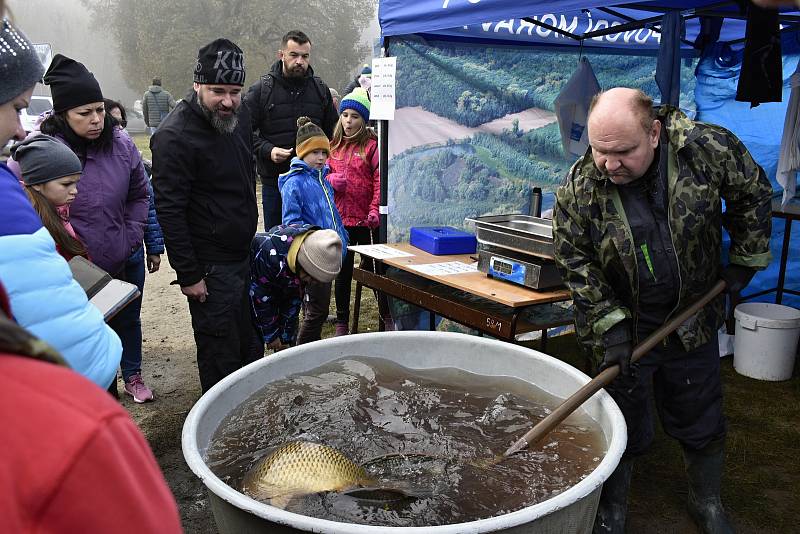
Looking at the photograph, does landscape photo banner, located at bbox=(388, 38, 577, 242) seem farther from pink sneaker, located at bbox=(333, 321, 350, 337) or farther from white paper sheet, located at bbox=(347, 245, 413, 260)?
pink sneaker, located at bbox=(333, 321, 350, 337)

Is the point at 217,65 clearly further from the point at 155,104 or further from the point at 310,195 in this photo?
the point at 155,104

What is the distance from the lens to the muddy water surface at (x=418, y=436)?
5.71 ft

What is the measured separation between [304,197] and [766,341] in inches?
136

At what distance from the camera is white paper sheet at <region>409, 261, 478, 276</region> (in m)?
3.81

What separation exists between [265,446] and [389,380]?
2.16ft

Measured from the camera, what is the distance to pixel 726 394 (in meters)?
4.26

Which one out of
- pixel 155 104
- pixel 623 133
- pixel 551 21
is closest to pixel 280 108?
pixel 551 21

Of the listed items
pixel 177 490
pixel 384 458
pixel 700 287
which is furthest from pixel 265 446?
pixel 700 287

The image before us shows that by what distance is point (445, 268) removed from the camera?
3.93m

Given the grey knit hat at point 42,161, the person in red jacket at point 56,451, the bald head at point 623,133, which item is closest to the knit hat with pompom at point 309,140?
the grey knit hat at point 42,161

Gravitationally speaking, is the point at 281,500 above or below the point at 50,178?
below

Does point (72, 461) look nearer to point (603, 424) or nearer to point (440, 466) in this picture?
point (440, 466)

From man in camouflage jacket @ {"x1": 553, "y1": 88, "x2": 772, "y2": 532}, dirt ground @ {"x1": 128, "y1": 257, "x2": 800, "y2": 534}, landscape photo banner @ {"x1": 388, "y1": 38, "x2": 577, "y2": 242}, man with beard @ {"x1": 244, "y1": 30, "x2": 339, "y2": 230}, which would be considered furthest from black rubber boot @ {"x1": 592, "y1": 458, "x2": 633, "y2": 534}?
man with beard @ {"x1": 244, "y1": 30, "x2": 339, "y2": 230}

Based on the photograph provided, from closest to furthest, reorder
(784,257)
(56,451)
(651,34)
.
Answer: (56,451) → (784,257) → (651,34)
